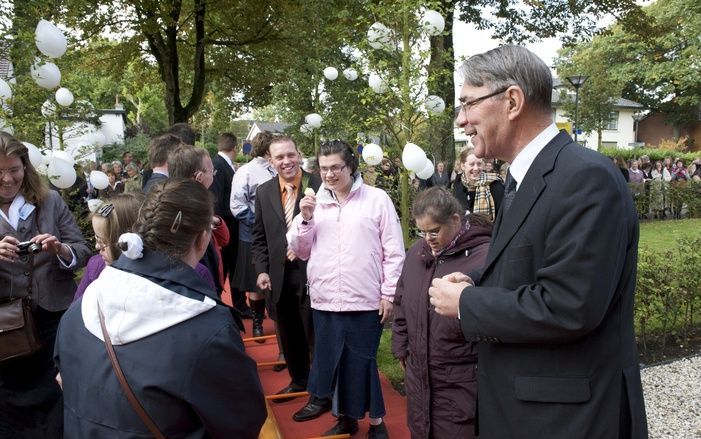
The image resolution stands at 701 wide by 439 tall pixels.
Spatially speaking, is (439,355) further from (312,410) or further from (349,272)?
(312,410)

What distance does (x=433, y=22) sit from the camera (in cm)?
615

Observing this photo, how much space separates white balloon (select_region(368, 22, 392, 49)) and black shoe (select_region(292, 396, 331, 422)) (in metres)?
4.17

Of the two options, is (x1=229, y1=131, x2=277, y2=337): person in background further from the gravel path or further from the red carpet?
the gravel path

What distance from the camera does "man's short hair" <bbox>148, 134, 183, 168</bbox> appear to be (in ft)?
13.0

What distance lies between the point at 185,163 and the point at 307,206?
80cm

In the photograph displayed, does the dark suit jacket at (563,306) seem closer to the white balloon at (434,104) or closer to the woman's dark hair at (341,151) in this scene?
the woman's dark hair at (341,151)

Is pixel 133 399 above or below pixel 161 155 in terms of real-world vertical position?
below

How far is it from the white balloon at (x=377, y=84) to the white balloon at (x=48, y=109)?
13.6 ft

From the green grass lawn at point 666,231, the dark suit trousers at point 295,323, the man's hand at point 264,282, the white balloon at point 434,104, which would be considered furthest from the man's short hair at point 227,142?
the green grass lawn at point 666,231

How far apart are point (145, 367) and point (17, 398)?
2250 millimetres

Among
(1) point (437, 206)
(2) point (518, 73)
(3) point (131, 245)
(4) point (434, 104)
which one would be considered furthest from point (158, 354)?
(4) point (434, 104)

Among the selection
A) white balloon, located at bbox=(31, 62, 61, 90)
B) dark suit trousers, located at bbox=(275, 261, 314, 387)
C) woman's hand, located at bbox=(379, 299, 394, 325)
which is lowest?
dark suit trousers, located at bbox=(275, 261, 314, 387)

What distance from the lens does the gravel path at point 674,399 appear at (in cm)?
399

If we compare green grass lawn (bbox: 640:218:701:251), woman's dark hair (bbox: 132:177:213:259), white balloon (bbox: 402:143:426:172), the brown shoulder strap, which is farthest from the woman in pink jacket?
green grass lawn (bbox: 640:218:701:251)
